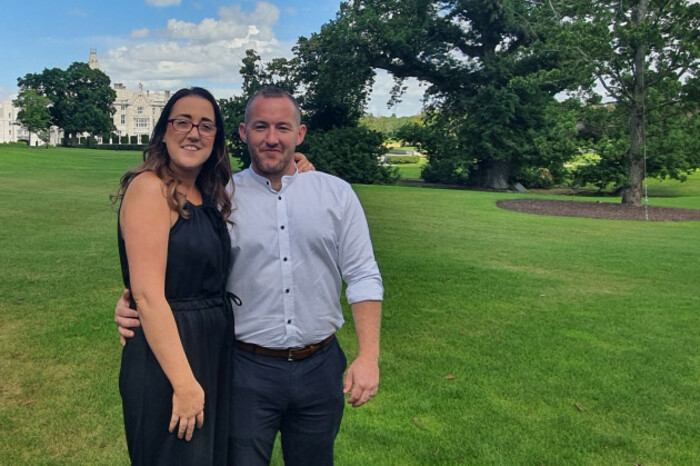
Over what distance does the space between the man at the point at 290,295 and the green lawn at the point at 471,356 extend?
5.22 feet

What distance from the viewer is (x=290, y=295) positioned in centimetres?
247

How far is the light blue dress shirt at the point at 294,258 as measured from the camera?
2443mm

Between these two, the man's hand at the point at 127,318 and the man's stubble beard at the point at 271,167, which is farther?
the man's stubble beard at the point at 271,167

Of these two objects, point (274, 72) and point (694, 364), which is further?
point (274, 72)

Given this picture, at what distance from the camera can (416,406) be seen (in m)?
4.69

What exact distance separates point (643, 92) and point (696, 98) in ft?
5.68

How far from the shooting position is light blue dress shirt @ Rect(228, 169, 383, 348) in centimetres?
244

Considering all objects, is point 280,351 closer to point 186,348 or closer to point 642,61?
point 186,348

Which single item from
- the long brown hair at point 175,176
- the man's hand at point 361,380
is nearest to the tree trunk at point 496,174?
the man's hand at point 361,380

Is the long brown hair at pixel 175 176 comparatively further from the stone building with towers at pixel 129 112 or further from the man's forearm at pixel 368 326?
the stone building with towers at pixel 129 112

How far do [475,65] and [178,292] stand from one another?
3122cm

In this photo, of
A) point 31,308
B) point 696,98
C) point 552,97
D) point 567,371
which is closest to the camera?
point 567,371

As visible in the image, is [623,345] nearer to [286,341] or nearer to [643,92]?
[286,341]

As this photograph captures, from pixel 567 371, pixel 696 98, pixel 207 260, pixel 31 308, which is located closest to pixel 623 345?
pixel 567 371
